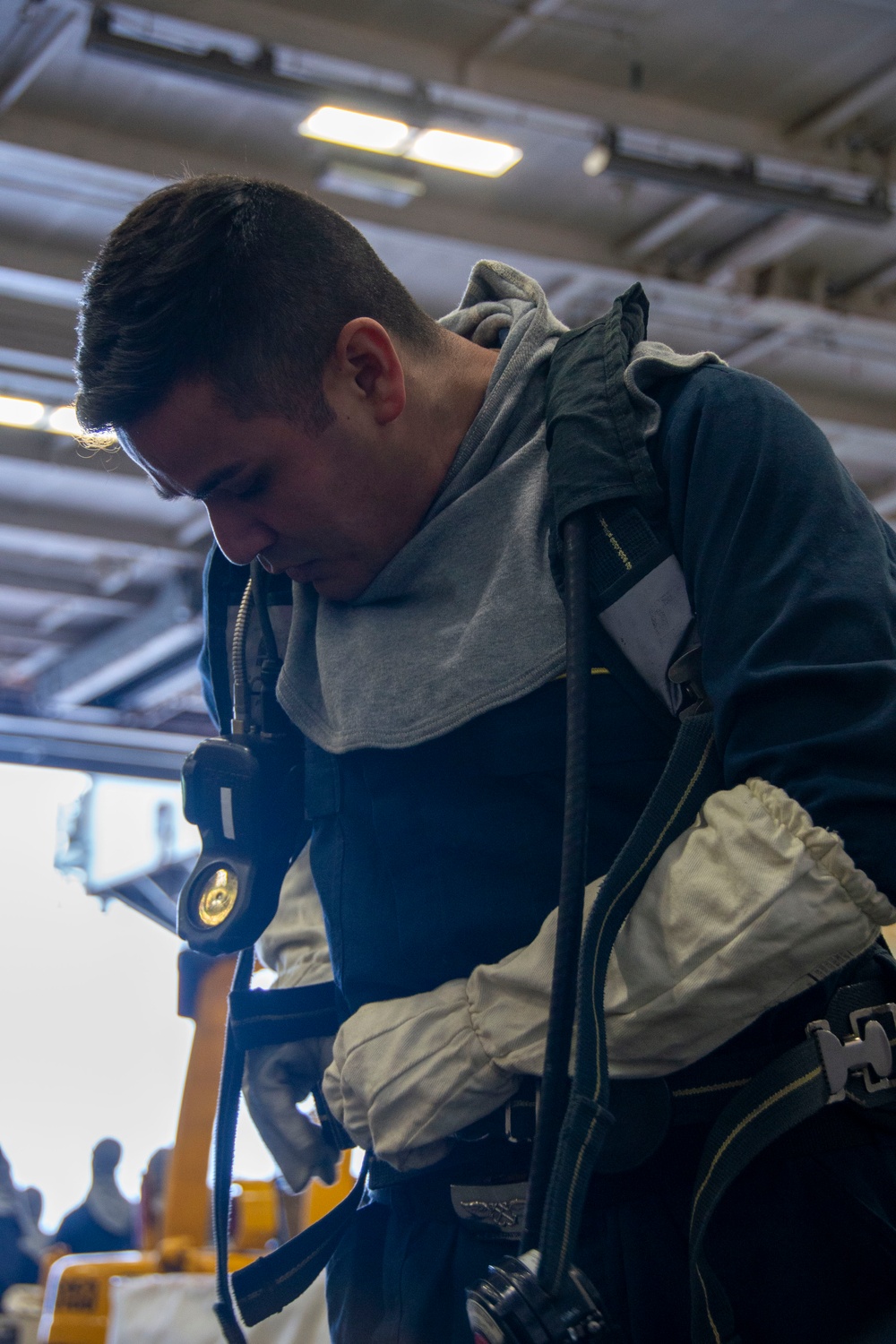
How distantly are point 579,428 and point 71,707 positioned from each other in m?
11.2

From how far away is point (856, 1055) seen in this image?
3.54ft

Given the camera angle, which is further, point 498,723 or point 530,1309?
point 498,723

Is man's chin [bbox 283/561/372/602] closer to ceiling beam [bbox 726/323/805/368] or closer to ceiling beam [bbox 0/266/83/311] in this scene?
ceiling beam [bbox 0/266/83/311]

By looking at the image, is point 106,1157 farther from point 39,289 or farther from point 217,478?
point 217,478

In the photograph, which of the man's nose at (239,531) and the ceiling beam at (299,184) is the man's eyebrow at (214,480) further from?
the ceiling beam at (299,184)

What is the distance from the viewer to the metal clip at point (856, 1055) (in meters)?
1.07

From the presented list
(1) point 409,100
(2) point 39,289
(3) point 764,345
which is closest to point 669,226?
(3) point 764,345

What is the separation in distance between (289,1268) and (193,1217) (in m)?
3.72

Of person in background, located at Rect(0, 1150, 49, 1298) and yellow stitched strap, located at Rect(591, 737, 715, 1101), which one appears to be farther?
person in background, located at Rect(0, 1150, 49, 1298)

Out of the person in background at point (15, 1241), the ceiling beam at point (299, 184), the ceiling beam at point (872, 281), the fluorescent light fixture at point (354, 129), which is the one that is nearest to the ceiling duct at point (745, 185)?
the ceiling beam at point (299, 184)

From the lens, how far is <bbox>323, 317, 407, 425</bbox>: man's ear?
54.3 inches

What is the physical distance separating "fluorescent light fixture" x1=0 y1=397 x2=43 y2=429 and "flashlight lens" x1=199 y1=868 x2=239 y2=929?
6.50m

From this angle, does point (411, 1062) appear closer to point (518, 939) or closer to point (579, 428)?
point (518, 939)

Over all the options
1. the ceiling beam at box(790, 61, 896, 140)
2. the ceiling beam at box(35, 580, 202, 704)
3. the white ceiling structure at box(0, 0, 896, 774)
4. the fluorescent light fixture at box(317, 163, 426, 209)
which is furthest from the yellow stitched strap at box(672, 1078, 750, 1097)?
the ceiling beam at box(35, 580, 202, 704)
